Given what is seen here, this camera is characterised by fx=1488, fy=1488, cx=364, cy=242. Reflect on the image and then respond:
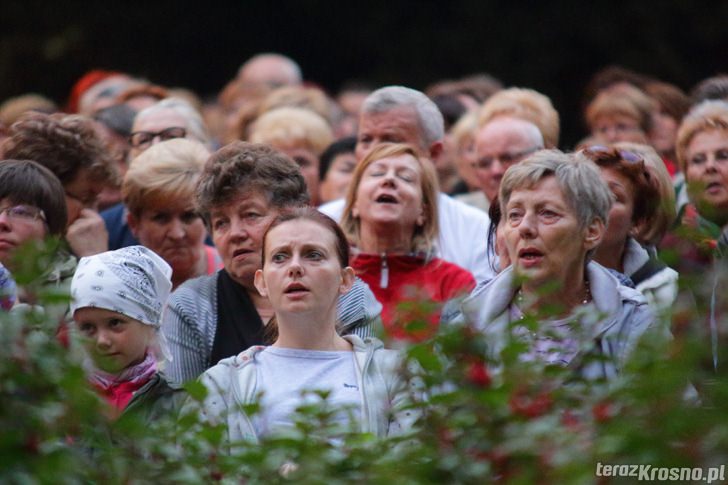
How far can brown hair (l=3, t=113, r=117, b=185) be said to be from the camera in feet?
22.5

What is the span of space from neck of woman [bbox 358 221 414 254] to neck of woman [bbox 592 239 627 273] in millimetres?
902

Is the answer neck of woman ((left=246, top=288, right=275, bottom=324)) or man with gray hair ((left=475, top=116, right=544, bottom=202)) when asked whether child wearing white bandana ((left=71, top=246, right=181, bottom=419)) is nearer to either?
neck of woman ((left=246, top=288, right=275, bottom=324))

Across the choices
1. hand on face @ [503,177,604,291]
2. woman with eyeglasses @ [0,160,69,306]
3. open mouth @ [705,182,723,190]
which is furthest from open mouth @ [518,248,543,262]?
woman with eyeglasses @ [0,160,69,306]

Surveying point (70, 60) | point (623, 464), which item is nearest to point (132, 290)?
point (623, 464)

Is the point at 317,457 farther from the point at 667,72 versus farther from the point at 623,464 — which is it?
the point at 667,72

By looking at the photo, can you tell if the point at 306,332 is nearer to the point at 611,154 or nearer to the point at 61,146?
the point at 611,154

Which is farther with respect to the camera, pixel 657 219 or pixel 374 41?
pixel 374 41

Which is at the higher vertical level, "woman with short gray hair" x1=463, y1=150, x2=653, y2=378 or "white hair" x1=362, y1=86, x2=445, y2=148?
"white hair" x1=362, y1=86, x2=445, y2=148

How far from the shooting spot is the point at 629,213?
6.35 meters

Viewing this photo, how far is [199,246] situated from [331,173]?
Answer: 189 cm

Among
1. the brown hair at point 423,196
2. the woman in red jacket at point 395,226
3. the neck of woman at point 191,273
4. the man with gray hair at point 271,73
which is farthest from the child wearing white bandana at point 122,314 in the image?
the man with gray hair at point 271,73

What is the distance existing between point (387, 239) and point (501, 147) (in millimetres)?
1312

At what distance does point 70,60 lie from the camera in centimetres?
1547

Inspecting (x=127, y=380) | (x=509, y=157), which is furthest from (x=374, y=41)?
(x=127, y=380)
